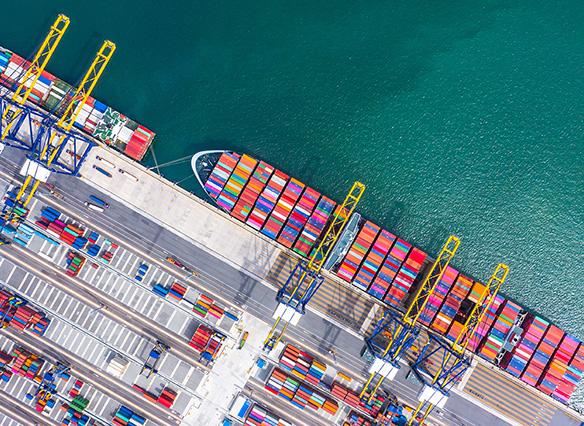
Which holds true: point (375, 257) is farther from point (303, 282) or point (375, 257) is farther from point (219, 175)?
point (219, 175)

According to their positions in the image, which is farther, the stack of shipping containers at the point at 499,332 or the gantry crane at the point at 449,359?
the stack of shipping containers at the point at 499,332

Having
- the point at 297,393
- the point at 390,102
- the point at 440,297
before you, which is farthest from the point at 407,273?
the point at 390,102

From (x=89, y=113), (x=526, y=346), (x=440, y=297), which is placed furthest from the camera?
(x=89, y=113)

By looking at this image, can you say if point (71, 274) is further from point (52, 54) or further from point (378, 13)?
point (378, 13)

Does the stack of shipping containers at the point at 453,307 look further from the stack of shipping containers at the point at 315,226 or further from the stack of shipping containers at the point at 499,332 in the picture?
the stack of shipping containers at the point at 315,226

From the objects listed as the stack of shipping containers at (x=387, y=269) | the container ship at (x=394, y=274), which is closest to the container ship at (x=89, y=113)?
the container ship at (x=394, y=274)

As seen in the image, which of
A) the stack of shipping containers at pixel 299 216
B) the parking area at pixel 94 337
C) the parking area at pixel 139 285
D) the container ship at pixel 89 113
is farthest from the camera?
the container ship at pixel 89 113
